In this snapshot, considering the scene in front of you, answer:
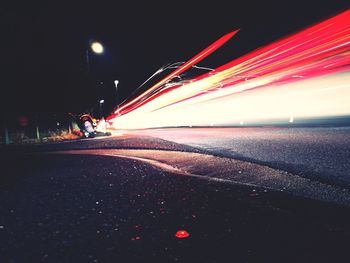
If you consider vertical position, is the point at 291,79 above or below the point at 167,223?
above

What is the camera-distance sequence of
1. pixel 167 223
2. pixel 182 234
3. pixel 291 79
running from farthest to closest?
pixel 291 79
pixel 167 223
pixel 182 234

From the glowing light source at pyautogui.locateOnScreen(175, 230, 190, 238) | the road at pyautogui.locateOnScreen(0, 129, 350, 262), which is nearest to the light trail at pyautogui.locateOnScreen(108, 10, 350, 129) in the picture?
the road at pyautogui.locateOnScreen(0, 129, 350, 262)

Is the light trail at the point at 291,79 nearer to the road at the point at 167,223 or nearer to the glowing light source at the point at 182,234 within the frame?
the road at the point at 167,223

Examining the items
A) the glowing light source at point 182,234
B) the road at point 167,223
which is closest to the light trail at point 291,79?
the road at point 167,223

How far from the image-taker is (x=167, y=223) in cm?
300

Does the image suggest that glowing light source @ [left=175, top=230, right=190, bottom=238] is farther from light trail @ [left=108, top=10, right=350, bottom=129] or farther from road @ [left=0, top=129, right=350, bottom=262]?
light trail @ [left=108, top=10, right=350, bottom=129]

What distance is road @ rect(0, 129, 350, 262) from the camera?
2.34 metres

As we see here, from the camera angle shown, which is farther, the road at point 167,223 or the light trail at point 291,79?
the light trail at point 291,79

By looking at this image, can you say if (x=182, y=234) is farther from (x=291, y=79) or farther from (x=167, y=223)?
(x=291, y=79)

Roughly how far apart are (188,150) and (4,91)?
57.6 feet

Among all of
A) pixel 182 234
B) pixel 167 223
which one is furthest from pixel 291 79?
pixel 182 234

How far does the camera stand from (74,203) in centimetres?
395

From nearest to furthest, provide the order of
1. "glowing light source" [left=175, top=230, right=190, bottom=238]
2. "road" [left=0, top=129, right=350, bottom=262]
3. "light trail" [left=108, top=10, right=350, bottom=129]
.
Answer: "road" [left=0, top=129, right=350, bottom=262] < "glowing light source" [left=175, top=230, right=190, bottom=238] < "light trail" [left=108, top=10, right=350, bottom=129]

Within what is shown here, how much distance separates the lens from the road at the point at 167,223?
2342mm
